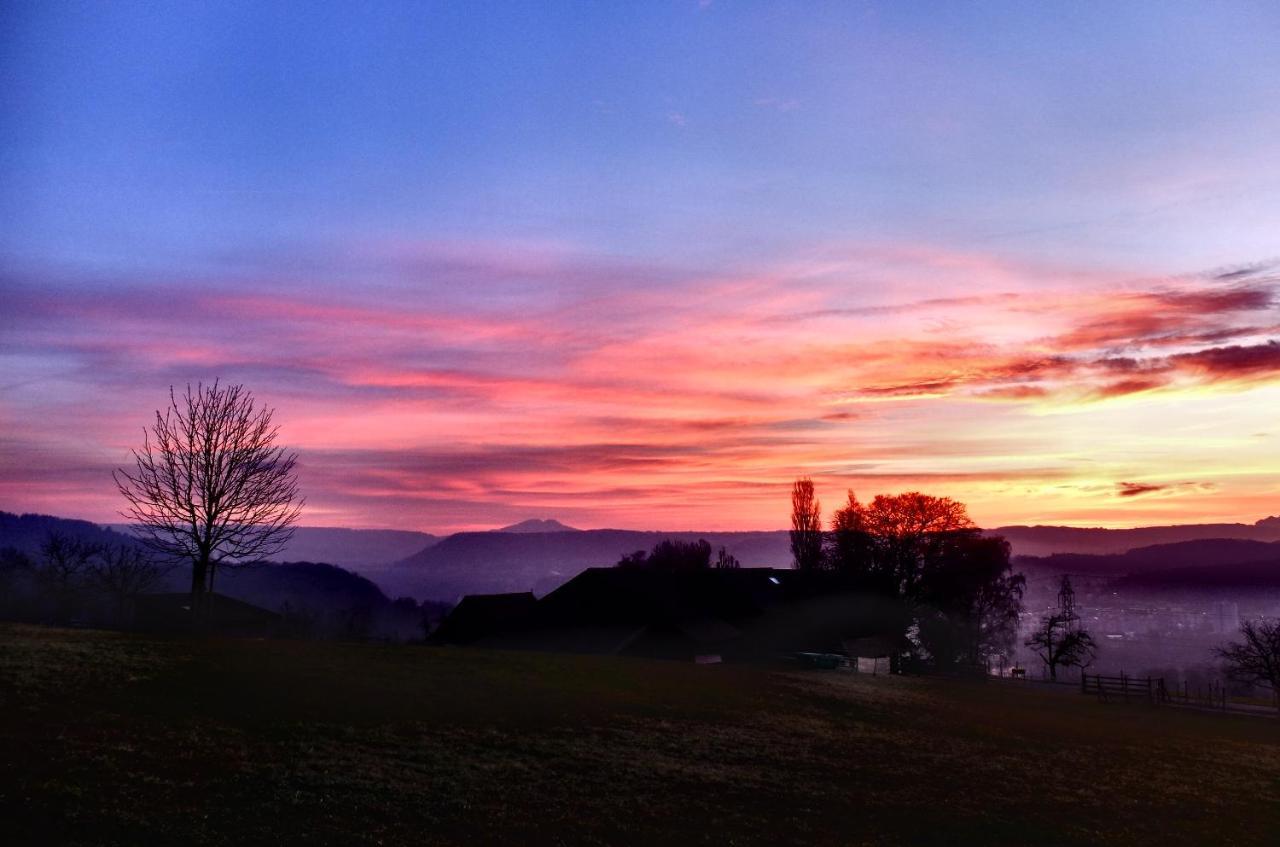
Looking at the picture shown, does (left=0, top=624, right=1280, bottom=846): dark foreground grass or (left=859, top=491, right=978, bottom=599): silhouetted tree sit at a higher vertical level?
(left=859, top=491, right=978, bottom=599): silhouetted tree

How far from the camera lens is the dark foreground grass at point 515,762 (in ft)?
59.2

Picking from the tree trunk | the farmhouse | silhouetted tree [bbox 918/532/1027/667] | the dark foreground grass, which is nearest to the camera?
the dark foreground grass

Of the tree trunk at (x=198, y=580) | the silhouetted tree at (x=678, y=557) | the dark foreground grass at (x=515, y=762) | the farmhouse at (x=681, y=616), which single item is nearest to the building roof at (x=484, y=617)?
the farmhouse at (x=681, y=616)

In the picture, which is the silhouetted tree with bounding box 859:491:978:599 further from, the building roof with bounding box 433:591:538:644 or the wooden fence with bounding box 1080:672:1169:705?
the building roof with bounding box 433:591:538:644

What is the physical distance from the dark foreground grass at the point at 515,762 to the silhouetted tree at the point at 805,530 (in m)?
69.1

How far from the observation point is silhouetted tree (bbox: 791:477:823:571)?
115125 millimetres

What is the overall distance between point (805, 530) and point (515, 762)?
98.0 m

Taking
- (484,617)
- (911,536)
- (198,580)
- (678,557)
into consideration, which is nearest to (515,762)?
(198,580)

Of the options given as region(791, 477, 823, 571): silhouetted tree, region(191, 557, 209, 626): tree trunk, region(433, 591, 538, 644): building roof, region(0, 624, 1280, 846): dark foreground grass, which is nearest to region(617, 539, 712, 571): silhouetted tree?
region(791, 477, 823, 571): silhouetted tree

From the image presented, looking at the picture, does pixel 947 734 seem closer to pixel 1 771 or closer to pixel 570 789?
pixel 570 789

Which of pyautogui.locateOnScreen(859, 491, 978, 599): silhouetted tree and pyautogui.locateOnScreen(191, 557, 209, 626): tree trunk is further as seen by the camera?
pyautogui.locateOnScreen(859, 491, 978, 599): silhouetted tree

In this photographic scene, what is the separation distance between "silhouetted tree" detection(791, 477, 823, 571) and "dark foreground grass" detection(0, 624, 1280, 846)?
69108 mm

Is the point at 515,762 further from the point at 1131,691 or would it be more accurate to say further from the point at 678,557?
the point at 678,557

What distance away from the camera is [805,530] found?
119m
